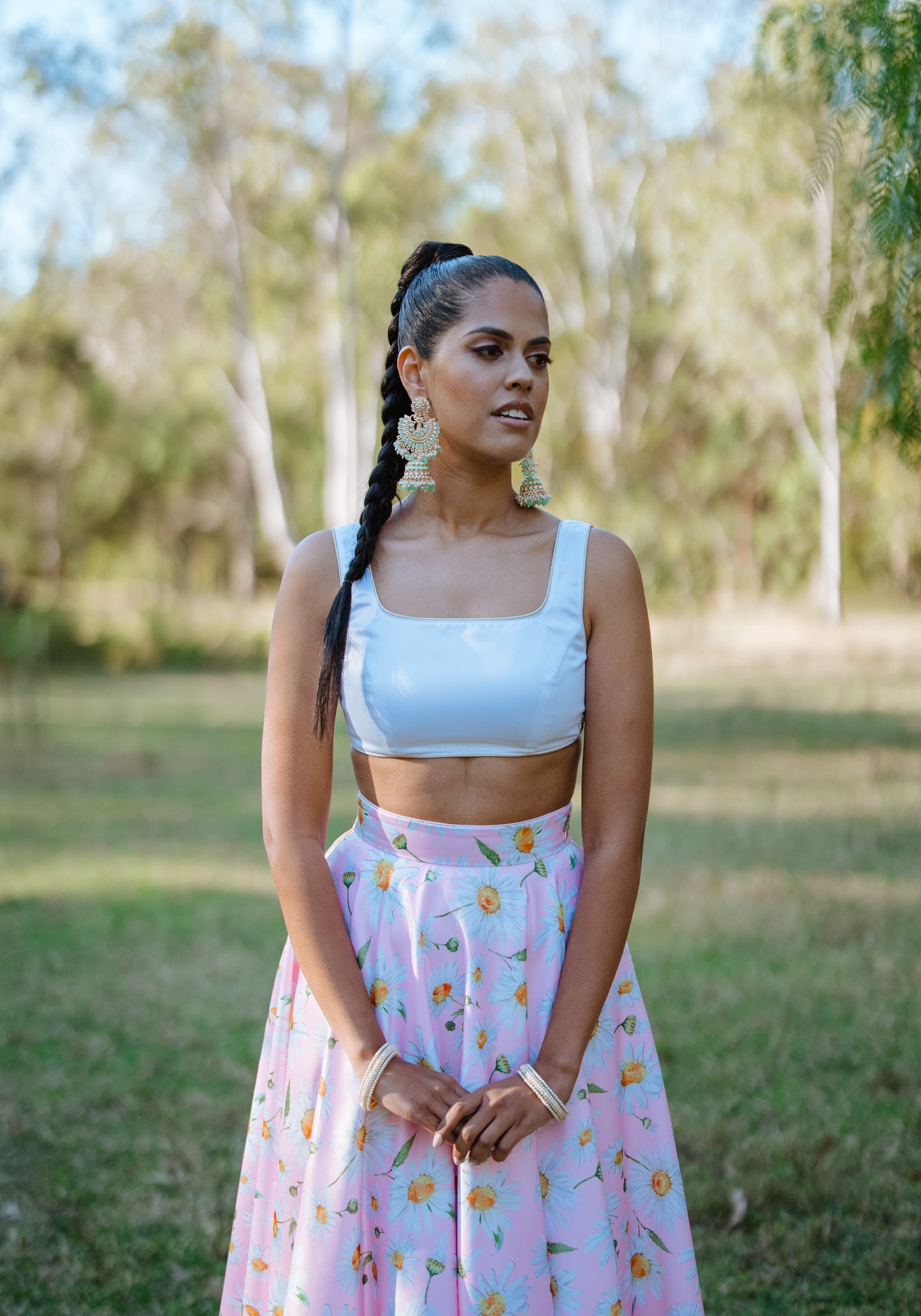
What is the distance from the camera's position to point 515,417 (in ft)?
6.18

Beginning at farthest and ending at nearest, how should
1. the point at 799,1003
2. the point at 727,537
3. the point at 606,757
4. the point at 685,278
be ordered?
the point at 727,537 → the point at 685,278 → the point at 799,1003 → the point at 606,757

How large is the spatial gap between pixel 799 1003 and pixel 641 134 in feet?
66.2

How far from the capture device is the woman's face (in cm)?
188

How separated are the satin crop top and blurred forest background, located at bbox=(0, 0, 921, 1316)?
0.82 meters

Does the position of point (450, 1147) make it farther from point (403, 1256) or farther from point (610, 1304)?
point (610, 1304)

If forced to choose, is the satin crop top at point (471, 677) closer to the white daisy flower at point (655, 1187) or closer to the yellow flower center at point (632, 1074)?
the yellow flower center at point (632, 1074)

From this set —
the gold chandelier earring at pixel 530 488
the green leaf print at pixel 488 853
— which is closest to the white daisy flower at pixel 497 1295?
the green leaf print at pixel 488 853

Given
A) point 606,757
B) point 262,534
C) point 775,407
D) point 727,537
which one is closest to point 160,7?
point 775,407

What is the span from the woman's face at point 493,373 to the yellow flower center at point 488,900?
64 centimetres

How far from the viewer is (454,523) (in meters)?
1.98

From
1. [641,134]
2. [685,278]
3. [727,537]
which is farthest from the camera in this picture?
[727,537]

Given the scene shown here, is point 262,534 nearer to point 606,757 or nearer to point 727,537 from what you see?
point 727,537

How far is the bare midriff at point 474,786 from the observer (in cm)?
188

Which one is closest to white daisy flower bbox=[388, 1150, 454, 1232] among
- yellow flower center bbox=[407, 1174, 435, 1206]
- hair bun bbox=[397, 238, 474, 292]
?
yellow flower center bbox=[407, 1174, 435, 1206]
